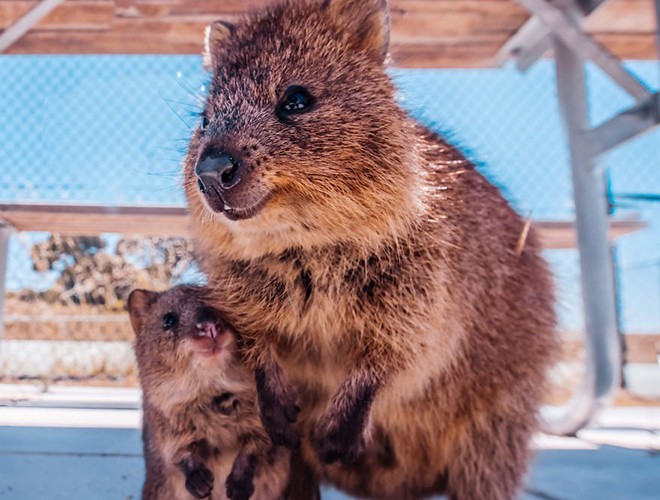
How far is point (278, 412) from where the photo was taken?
203 cm

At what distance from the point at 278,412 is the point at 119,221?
2.78 metres

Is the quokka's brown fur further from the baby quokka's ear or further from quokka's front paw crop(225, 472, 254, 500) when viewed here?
the baby quokka's ear

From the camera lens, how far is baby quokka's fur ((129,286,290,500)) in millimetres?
2236

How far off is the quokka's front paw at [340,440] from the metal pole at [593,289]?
248 cm

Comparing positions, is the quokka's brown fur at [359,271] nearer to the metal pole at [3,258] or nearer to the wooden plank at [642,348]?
the wooden plank at [642,348]

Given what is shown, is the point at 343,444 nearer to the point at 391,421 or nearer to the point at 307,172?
the point at 391,421

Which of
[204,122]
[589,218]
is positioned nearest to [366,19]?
[204,122]

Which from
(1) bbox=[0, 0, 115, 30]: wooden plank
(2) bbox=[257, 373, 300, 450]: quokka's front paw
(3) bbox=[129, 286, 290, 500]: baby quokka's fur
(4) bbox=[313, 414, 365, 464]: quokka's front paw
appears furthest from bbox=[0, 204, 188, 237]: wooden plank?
(4) bbox=[313, 414, 365, 464]: quokka's front paw

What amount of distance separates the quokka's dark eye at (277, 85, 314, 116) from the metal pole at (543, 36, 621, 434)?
2.70m

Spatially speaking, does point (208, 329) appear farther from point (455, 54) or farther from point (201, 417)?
point (455, 54)

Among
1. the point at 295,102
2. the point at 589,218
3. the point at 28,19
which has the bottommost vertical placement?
the point at 589,218

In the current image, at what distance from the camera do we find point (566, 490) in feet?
8.99

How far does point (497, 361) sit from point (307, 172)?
39.1 inches

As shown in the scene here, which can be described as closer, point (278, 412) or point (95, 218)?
point (278, 412)
